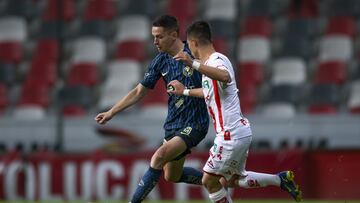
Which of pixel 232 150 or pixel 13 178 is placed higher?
pixel 232 150

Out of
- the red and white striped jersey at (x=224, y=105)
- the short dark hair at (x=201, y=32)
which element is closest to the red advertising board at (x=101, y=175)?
the red and white striped jersey at (x=224, y=105)

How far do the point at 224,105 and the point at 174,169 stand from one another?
130 centimetres

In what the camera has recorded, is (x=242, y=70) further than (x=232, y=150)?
Yes

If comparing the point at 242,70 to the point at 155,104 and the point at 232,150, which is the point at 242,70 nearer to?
the point at 155,104

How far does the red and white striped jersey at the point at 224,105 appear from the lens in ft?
35.3

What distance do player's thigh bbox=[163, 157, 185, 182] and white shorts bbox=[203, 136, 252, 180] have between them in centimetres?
→ 88

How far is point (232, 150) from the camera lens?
35.5ft

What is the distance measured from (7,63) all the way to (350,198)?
7.72 m

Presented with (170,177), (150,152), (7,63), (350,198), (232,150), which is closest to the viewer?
(232,150)

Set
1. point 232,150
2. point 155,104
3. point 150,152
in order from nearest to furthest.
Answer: point 232,150 < point 150,152 < point 155,104

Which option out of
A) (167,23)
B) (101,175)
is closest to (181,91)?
(167,23)

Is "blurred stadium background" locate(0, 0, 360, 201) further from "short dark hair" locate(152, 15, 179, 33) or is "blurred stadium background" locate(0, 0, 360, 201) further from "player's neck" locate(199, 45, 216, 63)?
"player's neck" locate(199, 45, 216, 63)

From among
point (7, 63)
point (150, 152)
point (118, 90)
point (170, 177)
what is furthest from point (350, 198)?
point (7, 63)

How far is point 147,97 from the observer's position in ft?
65.4
